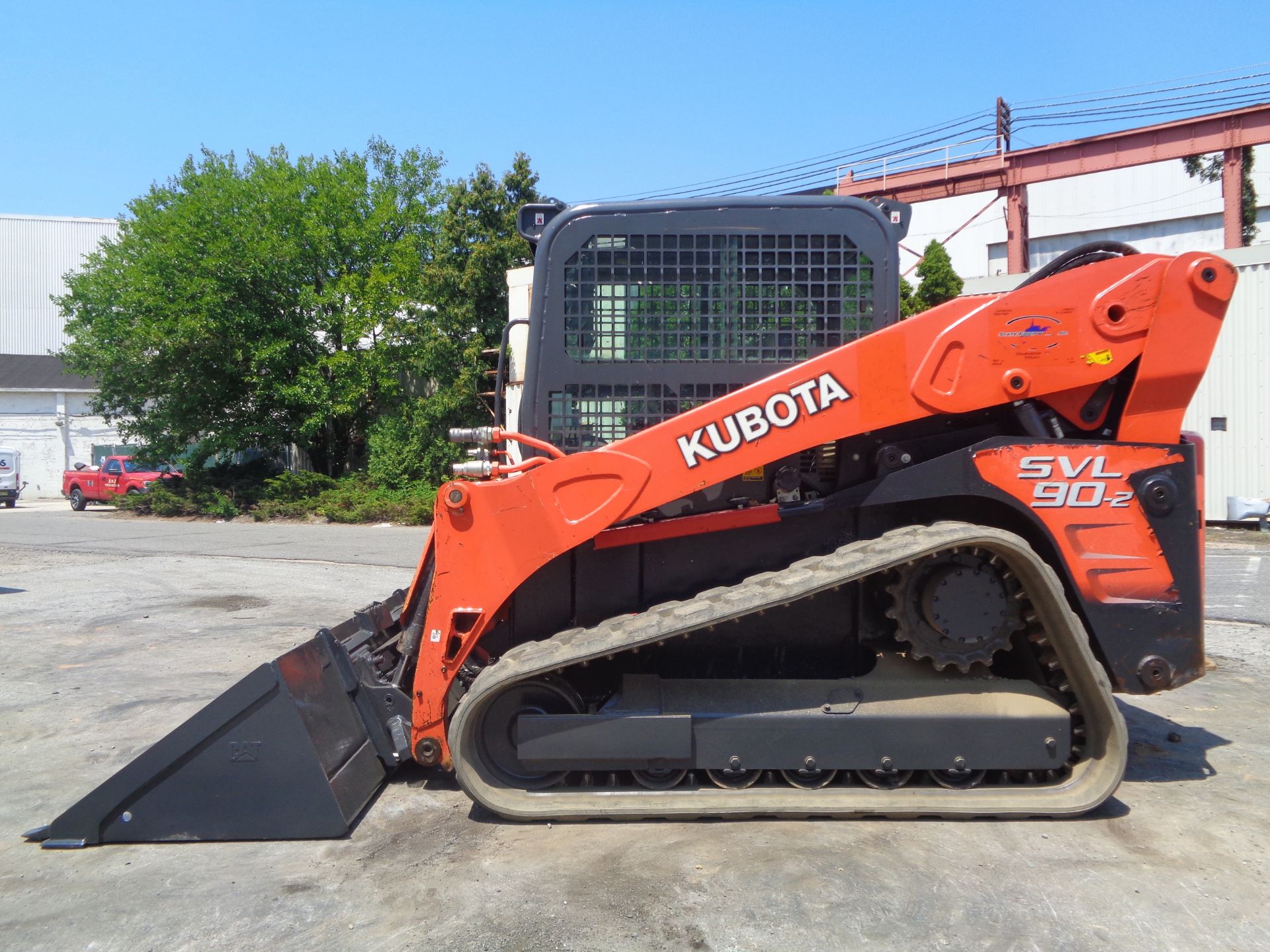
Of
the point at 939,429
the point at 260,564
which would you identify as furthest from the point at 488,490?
the point at 260,564

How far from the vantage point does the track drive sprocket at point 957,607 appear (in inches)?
156

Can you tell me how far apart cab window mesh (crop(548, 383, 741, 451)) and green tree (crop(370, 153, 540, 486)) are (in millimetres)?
16599

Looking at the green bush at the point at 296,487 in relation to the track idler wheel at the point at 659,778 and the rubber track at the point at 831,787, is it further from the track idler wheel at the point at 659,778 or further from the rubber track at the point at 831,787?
the track idler wheel at the point at 659,778

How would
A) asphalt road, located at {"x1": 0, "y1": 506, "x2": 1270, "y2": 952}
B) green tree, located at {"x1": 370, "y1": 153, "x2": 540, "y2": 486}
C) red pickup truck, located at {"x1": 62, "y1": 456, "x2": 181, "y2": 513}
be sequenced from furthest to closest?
red pickup truck, located at {"x1": 62, "y1": 456, "x2": 181, "y2": 513} < green tree, located at {"x1": 370, "y1": 153, "x2": 540, "y2": 486} < asphalt road, located at {"x1": 0, "y1": 506, "x2": 1270, "y2": 952}

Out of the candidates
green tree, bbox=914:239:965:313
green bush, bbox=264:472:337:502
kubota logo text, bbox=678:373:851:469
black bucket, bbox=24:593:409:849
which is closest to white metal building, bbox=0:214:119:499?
green bush, bbox=264:472:337:502

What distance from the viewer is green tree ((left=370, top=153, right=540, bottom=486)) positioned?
21359 mm

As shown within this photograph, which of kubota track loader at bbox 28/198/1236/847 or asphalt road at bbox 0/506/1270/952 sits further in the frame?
kubota track loader at bbox 28/198/1236/847

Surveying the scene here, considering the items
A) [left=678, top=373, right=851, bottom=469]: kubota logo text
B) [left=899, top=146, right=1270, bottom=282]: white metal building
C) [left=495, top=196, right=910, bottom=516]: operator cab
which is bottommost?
[left=678, top=373, right=851, bottom=469]: kubota logo text

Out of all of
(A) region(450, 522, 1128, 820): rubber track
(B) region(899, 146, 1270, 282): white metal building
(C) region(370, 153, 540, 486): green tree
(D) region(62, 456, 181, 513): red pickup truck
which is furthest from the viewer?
(B) region(899, 146, 1270, 282): white metal building

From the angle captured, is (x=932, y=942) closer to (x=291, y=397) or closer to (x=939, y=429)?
(x=939, y=429)

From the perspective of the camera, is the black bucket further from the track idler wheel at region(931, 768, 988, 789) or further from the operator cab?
the track idler wheel at region(931, 768, 988, 789)

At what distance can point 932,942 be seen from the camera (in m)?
3.02

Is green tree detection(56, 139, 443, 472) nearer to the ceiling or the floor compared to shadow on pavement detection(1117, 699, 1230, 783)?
nearer to the ceiling

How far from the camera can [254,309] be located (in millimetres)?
23906
